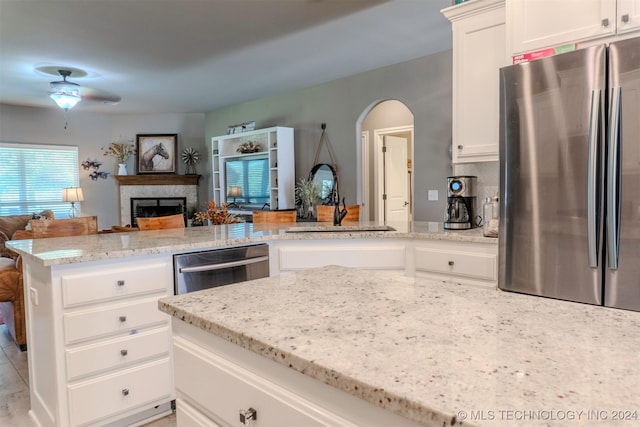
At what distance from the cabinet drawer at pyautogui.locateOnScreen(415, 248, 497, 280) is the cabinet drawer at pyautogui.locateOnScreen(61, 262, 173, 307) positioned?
1528 mm

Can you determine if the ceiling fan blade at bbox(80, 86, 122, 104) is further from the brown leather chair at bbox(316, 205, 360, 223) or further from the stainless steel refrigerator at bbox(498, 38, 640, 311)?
the stainless steel refrigerator at bbox(498, 38, 640, 311)

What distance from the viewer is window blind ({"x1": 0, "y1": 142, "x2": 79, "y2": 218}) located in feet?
22.9

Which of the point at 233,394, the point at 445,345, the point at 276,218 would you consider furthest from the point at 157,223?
the point at 445,345

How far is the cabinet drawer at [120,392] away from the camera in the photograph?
199cm

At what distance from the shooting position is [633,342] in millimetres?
802

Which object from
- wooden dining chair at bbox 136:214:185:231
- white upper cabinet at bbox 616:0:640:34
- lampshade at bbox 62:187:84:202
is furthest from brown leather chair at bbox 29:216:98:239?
lampshade at bbox 62:187:84:202

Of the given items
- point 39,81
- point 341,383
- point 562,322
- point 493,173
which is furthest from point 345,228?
point 39,81

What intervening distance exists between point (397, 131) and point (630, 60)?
418 cm

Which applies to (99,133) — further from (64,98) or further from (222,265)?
(222,265)

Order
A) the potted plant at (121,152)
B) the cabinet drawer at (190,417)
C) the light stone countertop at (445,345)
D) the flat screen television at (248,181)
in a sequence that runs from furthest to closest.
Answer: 1. the potted plant at (121,152)
2. the flat screen television at (248,181)
3. the cabinet drawer at (190,417)
4. the light stone countertop at (445,345)

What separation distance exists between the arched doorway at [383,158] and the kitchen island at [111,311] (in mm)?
3220

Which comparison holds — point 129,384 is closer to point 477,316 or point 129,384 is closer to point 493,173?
point 477,316

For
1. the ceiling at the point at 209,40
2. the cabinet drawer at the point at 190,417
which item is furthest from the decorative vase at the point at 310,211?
the cabinet drawer at the point at 190,417

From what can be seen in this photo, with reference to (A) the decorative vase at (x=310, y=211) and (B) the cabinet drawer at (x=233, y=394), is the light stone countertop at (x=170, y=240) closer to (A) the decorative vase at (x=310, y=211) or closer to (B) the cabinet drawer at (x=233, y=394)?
(B) the cabinet drawer at (x=233, y=394)
